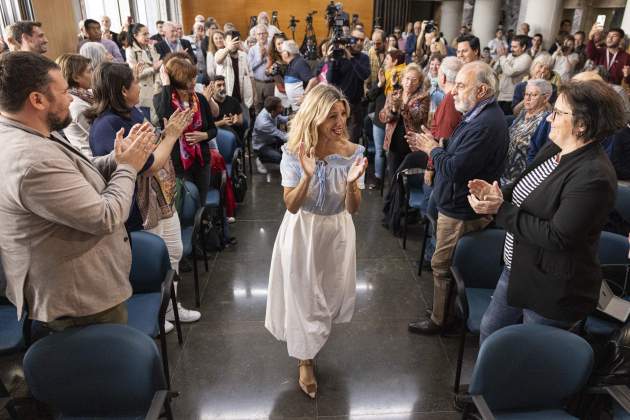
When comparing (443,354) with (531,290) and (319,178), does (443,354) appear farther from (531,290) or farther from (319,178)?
(319,178)

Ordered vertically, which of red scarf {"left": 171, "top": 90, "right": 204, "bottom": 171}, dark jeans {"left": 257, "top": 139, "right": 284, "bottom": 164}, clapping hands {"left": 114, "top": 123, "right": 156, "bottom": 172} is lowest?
dark jeans {"left": 257, "top": 139, "right": 284, "bottom": 164}

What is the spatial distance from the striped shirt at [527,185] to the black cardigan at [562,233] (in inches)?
1.7

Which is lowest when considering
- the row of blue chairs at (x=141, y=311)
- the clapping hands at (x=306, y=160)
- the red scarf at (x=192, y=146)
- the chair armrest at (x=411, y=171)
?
the row of blue chairs at (x=141, y=311)

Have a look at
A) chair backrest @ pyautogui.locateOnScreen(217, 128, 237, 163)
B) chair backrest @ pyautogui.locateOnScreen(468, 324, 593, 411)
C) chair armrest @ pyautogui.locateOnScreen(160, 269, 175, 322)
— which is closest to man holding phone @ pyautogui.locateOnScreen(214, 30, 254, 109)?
chair backrest @ pyautogui.locateOnScreen(217, 128, 237, 163)

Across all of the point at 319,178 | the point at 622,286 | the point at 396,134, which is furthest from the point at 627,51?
the point at 319,178

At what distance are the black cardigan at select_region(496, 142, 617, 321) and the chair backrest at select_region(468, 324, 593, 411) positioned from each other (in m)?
0.15

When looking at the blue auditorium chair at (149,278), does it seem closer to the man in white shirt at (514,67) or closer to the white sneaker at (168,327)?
the white sneaker at (168,327)

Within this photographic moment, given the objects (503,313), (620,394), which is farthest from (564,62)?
(620,394)

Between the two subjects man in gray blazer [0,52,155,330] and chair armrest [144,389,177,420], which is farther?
chair armrest [144,389,177,420]

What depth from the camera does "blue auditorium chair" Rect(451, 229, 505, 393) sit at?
2.33 meters

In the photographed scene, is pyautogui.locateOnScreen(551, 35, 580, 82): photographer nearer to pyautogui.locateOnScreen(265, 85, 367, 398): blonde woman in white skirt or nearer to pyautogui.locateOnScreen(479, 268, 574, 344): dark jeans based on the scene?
pyautogui.locateOnScreen(479, 268, 574, 344): dark jeans

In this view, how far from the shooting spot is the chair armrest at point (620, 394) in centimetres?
154

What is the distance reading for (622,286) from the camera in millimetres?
2354

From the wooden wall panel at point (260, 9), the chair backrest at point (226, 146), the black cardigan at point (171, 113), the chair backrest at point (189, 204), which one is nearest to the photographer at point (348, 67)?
the chair backrest at point (226, 146)
